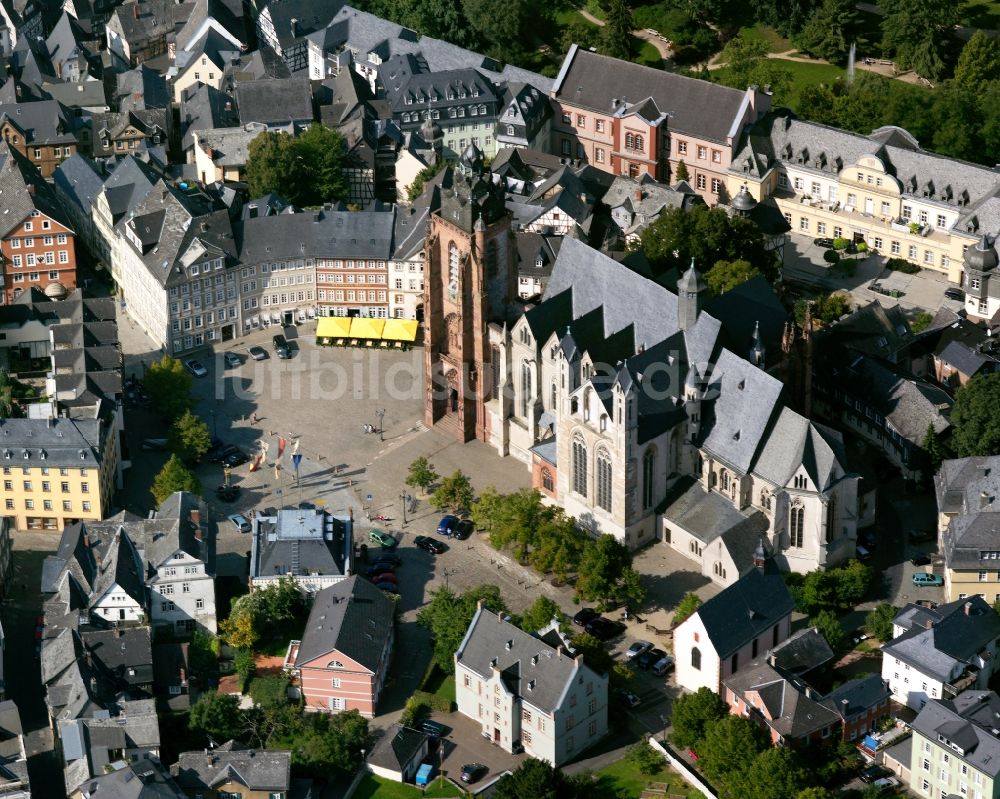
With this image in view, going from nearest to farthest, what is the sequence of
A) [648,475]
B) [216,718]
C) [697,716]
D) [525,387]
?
1. [697,716]
2. [216,718]
3. [648,475]
4. [525,387]

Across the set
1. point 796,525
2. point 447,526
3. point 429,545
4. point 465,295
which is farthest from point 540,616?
point 465,295

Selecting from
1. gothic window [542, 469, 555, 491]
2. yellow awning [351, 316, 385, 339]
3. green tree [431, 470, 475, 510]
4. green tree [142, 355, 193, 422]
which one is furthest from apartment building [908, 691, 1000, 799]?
green tree [142, 355, 193, 422]

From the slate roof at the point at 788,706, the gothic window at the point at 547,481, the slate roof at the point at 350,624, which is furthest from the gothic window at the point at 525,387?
the slate roof at the point at 788,706

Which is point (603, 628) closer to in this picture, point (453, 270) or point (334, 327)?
point (453, 270)

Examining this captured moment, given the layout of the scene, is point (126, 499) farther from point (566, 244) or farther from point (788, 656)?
point (788, 656)

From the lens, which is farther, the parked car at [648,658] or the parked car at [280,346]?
the parked car at [280,346]

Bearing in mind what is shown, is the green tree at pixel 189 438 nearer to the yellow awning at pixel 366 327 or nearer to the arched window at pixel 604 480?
the yellow awning at pixel 366 327
